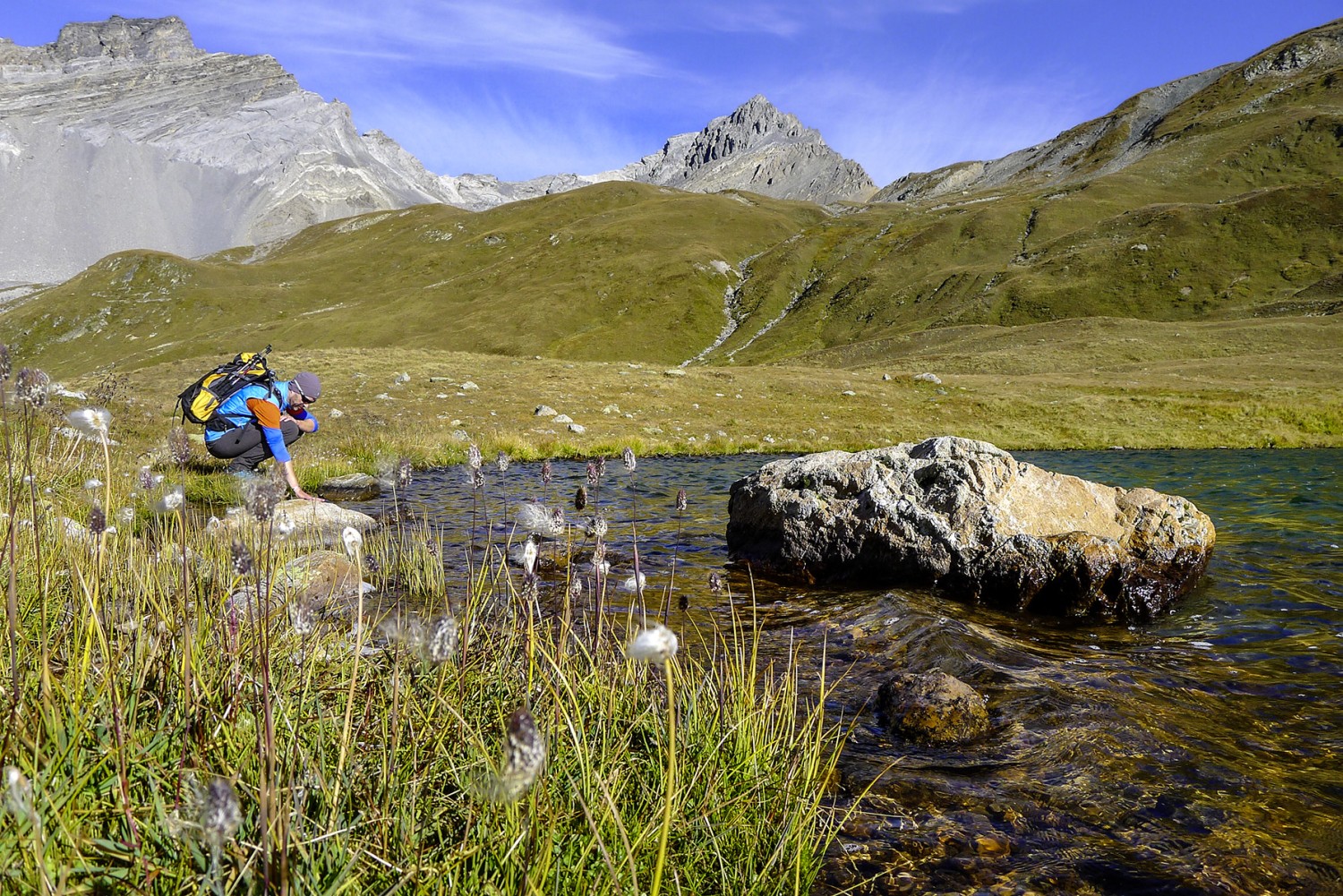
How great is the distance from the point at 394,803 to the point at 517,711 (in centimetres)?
152

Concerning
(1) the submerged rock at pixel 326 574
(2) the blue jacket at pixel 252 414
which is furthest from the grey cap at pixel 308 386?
(1) the submerged rock at pixel 326 574

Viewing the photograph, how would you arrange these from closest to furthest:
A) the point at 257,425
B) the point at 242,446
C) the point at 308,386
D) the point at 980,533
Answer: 1. the point at 980,533
2. the point at 308,386
3. the point at 257,425
4. the point at 242,446

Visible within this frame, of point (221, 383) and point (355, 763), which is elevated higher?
point (221, 383)

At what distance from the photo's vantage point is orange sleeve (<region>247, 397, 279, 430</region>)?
345 inches

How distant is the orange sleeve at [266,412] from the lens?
8758mm

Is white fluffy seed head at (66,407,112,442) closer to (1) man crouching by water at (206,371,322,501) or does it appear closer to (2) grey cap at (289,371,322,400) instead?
(1) man crouching by water at (206,371,322,501)

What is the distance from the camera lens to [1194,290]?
9162cm

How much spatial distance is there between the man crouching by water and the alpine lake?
9.63ft

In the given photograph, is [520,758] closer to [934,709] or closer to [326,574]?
[934,709]

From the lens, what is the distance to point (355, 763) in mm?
2715

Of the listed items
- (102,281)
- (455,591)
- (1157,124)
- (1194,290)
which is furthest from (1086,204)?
(102,281)

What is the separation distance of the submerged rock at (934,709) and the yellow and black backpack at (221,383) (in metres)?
9.08

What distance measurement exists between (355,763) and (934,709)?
161 inches

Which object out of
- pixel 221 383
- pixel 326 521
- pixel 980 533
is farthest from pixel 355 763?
pixel 221 383
